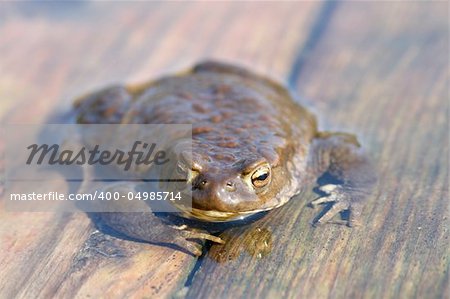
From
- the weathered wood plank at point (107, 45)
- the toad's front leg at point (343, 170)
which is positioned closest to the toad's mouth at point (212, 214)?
the toad's front leg at point (343, 170)

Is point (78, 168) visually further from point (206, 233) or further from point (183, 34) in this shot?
point (183, 34)

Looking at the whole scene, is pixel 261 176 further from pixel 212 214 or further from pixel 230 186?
pixel 212 214

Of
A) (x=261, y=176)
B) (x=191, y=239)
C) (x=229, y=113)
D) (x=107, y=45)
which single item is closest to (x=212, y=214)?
(x=191, y=239)

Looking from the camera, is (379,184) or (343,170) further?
(343,170)

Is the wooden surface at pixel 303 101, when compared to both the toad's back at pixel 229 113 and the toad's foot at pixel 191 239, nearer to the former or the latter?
the toad's foot at pixel 191 239

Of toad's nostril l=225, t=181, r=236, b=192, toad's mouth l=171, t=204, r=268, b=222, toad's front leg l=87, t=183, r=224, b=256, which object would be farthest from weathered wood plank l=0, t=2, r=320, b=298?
toad's nostril l=225, t=181, r=236, b=192

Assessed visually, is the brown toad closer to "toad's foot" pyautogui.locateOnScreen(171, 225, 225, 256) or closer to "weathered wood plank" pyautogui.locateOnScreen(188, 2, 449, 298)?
"toad's foot" pyautogui.locateOnScreen(171, 225, 225, 256)

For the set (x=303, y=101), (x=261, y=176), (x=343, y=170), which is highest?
(x=261, y=176)

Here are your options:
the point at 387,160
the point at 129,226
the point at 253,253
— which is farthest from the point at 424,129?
the point at 129,226
